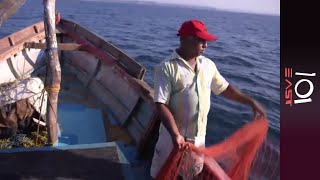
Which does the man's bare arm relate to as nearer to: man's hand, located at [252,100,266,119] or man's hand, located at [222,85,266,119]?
man's hand, located at [222,85,266,119]

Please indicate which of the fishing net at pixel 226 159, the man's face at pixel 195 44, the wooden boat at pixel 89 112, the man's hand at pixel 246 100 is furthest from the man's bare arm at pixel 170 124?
the wooden boat at pixel 89 112

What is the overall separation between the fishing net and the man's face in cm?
83

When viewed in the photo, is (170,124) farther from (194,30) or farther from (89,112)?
(89,112)

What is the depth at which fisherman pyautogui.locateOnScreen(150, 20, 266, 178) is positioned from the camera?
3193mm

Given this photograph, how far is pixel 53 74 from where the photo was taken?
5062 millimetres

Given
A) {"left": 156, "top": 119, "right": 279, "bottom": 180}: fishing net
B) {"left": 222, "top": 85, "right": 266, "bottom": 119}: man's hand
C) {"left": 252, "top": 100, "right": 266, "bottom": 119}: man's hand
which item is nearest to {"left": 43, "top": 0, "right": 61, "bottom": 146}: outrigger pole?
{"left": 156, "top": 119, "right": 279, "bottom": 180}: fishing net

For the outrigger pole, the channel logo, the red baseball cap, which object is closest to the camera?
the channel logo

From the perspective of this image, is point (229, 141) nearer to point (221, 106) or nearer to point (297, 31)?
point (297, 31)

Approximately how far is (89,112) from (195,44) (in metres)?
4.52

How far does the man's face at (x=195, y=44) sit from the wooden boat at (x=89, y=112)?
6.14 ft

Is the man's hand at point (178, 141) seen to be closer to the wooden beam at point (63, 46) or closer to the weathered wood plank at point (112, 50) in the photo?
the weathered wood plank at point (112, 50)

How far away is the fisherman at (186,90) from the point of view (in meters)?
3.19

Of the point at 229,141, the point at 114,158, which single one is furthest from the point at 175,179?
the point at 114,158

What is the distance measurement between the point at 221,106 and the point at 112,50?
319 cm
